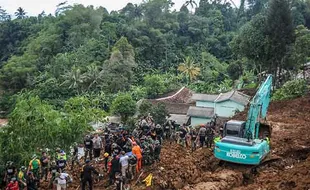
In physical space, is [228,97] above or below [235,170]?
above

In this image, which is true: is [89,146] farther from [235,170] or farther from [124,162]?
[235,170]

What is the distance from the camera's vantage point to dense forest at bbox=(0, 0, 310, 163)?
35.2m

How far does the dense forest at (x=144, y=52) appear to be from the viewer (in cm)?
3525

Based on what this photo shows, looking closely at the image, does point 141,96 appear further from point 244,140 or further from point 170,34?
point 244,140

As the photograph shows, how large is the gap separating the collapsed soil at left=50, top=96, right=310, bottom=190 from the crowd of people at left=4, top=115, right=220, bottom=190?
56cm

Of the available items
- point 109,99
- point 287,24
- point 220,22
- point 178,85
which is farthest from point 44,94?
point 220,22

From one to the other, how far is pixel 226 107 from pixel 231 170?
21.7m

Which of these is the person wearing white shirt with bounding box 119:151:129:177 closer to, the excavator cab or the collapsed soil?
the collapsed soil

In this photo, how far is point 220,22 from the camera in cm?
7294

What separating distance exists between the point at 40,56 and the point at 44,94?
13057 millimetres

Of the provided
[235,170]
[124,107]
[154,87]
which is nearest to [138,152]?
[235,170]

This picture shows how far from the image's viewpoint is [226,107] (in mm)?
35906

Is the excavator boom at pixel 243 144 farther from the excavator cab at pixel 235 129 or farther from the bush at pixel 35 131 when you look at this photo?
the bush at pixel 35 131

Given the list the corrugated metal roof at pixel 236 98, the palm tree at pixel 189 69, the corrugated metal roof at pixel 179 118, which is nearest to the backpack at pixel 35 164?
the corrugated metal roof at pixel 179 118
